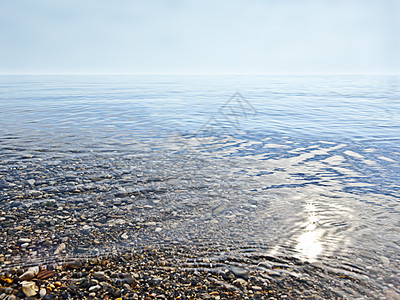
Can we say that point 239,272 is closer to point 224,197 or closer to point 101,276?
point 101,276

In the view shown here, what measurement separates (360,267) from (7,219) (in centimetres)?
511

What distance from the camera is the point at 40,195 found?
5555mm

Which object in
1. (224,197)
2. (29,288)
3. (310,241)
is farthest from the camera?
(224,197)

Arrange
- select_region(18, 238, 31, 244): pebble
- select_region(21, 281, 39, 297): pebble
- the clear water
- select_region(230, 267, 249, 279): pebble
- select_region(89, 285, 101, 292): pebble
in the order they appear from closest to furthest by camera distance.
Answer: select_region(21, 281, 39, 297): pebble, select_region(89, 285, 101, 292): pebble, select_region(230, 267, 249, 279): pebble, the clear water, select_region(18, 238, 31, 244): pebble

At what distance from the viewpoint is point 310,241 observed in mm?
4246

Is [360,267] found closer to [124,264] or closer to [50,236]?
[124,264]

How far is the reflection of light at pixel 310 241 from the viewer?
398 centimetres

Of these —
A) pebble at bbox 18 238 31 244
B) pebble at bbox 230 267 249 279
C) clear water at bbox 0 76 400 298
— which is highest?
pebble at bbox 18 238 31 244

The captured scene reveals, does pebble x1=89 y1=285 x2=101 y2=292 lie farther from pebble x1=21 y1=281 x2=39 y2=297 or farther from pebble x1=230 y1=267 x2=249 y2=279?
pebble x1=230 y1=267 x2=249 y2=279

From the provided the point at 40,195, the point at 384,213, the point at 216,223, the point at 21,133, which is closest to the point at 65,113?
the point at 21,133

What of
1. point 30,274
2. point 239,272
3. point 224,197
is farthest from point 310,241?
point 30,274

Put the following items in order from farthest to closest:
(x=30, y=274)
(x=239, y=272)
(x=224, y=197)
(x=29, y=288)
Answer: (x=224, y=197) < (x=239, y=272) < (x=30, y=274) < (x=29, y=288)

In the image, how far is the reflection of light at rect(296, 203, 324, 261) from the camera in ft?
13.1

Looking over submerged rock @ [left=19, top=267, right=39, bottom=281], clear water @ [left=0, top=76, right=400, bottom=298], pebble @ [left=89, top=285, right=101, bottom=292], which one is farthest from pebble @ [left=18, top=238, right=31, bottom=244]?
pebble @ [left=89, top=285, right=101, bottom=292]
